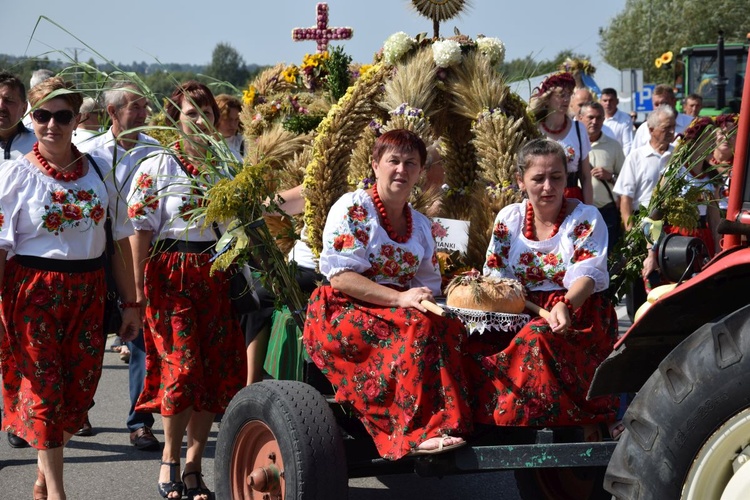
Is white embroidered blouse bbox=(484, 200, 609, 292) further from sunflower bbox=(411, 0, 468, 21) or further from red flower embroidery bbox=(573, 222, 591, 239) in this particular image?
sunflower bbox=(411, 0, 468, 21)

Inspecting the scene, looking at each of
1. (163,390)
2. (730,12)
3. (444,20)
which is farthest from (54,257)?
(730,12)

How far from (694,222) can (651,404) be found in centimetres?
208

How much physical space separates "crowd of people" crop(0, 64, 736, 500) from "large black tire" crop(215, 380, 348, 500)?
0.53 ft

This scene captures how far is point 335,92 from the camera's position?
6.15 metres

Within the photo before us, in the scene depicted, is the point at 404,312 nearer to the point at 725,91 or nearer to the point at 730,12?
the point at 725,91

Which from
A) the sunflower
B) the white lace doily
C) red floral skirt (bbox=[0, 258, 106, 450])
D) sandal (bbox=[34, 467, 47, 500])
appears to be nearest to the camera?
the white lace doily

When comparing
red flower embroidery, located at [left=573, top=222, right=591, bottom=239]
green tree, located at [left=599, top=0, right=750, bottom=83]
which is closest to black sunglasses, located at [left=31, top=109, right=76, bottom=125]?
red flower embroidery, located at [left=573, top=222, right=591, bottom=239]

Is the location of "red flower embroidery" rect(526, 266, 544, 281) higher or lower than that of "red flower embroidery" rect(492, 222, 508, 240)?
lower

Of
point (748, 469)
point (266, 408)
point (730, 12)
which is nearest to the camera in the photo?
point (748, 469)

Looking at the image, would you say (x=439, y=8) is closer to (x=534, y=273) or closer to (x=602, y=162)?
(x=534, y=273)

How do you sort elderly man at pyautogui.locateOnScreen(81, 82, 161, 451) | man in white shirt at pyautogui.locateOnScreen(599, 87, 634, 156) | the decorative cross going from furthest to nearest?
man in white shirt at pyautogui.locateOnScreen(599, 87, 634, 156) → the decorative cross → elderly man at pyautogui.locateOnScreen(81, 82, 161, 451)

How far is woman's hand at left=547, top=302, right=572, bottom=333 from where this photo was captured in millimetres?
3893

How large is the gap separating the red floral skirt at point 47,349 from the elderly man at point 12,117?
2.12 m

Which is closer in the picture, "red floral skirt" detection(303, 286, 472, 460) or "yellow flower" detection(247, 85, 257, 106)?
"red floral skirt" detection(303, 286, 472, 460)
